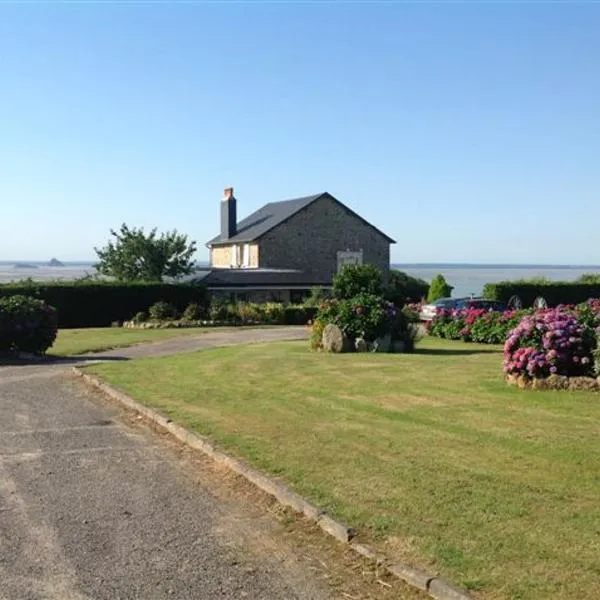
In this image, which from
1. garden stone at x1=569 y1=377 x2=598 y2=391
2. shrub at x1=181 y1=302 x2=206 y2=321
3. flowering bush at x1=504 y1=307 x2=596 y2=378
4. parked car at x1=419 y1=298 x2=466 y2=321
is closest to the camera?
garden stone at x1=569 y1=377 x2=598 y2=391

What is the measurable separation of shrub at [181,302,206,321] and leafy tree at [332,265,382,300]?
1097 centimetres

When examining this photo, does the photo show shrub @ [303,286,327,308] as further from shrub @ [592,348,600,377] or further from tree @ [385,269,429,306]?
shrub @ [592,348,600,377]

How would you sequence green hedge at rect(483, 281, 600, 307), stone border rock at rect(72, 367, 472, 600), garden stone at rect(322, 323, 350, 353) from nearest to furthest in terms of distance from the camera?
stone border rock at rect(72, 367, 472, 600)
garden stone at rect(322, 323, 350, 353)
green hedge at rect(483, 281, 600, 307)

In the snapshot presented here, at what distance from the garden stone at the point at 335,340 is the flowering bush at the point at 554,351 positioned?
763 cm

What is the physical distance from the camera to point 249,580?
5203 mm

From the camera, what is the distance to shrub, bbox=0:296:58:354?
73.8 feet

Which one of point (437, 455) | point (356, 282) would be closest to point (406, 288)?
point (356, 282)

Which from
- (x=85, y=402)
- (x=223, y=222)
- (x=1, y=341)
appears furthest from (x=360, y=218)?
(x=85, y=402)

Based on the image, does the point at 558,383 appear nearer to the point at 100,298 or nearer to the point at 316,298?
the point at 100,298

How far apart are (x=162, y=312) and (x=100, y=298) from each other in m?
3.24

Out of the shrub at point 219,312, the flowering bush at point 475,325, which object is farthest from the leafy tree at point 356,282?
the shrub at point 219,312

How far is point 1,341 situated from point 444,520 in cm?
1873

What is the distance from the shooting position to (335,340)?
65.5ft

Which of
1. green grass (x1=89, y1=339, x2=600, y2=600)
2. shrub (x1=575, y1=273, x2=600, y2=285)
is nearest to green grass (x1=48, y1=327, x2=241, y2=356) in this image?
green grass (x1=89, y1=339, x2=600, y2=600)
